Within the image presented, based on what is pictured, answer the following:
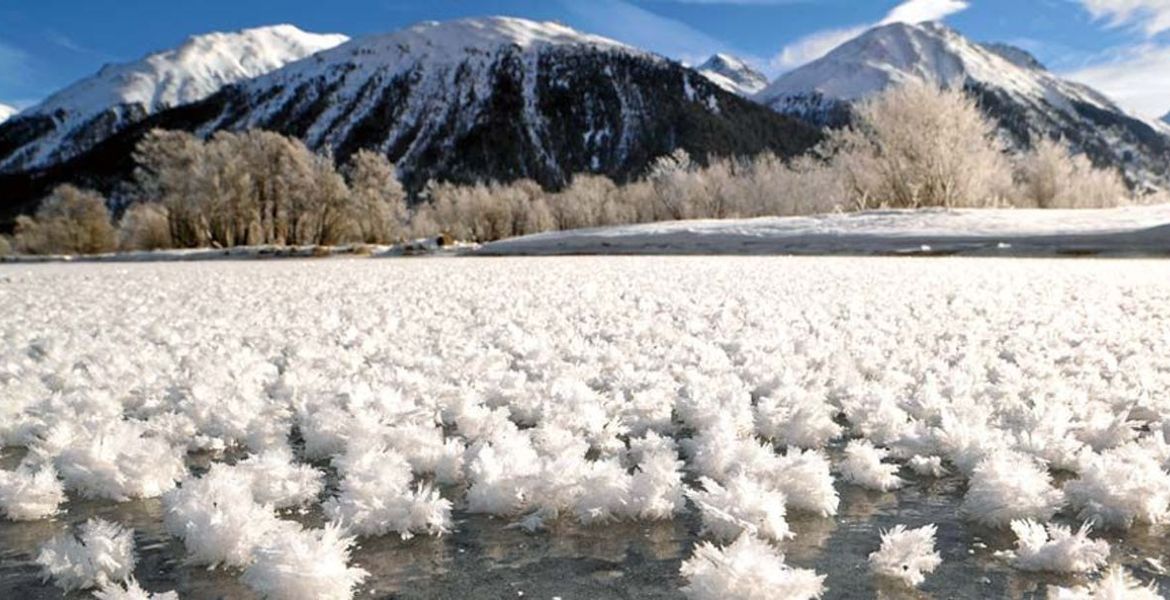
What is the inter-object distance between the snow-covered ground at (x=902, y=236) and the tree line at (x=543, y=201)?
24.6ft

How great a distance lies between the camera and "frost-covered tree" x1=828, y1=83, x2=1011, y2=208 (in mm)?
35906

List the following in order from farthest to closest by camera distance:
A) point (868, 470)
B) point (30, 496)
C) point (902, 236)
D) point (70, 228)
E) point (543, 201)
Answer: point (543, 201), point (70, 228), point (902, 236), point (868, 470), point (30, 496)

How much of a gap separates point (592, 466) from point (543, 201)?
76360mm

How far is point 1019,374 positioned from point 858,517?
7.60ft

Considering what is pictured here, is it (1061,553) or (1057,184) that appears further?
(1057,184)

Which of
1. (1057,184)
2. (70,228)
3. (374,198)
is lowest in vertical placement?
(70,228)

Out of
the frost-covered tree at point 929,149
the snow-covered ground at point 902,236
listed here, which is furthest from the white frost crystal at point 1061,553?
the frost-covered tree at point 929,149

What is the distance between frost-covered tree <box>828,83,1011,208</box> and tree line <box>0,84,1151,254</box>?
0.22 ft

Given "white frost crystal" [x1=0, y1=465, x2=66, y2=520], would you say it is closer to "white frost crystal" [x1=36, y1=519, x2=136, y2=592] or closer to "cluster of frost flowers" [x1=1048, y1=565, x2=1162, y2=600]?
"white frost crystal" [x1=36, y1=519, x2=136, y2=592]

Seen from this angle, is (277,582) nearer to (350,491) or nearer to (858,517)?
(350,491)

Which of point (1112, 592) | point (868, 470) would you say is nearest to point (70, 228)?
point (868, 470)

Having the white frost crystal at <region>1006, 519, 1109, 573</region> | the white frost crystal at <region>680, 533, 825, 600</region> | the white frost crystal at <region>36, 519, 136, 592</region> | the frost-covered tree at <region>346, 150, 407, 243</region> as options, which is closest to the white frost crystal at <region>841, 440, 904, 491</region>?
the white frost crystal at <region>1006, 519, 1109, 573</region>

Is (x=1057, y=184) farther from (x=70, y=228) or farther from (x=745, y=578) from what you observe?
(x=70, y=228)

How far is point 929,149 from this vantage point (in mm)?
36906
